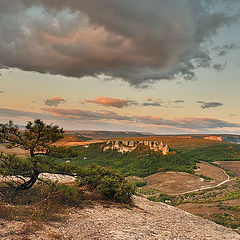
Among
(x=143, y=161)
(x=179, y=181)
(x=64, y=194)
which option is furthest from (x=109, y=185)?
(x=143, y=161)

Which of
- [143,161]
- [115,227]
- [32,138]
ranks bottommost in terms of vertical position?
[143,161]

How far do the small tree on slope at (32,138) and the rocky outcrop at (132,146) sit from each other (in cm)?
7313

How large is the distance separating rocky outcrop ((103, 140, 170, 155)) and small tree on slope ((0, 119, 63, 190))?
7313cm

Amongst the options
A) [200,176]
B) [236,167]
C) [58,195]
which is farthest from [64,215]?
[236,167]

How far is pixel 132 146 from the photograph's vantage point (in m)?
104

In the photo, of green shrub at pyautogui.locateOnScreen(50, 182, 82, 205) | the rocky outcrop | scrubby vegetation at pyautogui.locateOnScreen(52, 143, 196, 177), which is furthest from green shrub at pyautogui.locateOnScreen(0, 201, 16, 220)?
the rocky outcrop

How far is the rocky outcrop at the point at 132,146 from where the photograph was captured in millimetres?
89256

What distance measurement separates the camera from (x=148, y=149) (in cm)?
9475

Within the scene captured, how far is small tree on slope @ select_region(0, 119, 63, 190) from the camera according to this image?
17.0m

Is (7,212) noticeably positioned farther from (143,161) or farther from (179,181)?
(143,161)

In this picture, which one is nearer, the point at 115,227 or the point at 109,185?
the point at 115,227

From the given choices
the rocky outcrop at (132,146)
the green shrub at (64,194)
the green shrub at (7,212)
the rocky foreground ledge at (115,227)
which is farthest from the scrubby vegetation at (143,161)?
the green shrub at (7,212)

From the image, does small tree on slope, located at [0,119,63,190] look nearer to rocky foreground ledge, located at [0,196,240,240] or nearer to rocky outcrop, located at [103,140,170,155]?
rocky foreground ledge, located at [0,196,240,240]

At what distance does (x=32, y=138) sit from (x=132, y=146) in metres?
88.2
